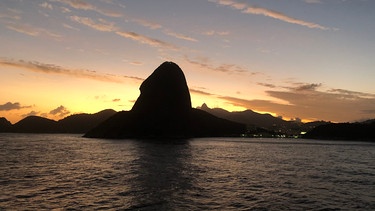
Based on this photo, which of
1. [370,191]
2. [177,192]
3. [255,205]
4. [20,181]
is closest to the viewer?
[255,205]

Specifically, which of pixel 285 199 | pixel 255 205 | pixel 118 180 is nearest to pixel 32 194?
pixel 118 180

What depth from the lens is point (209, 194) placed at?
3541 centimetres

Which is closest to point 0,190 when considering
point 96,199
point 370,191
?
point 96,199

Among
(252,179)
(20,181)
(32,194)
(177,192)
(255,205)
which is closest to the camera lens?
(255,205)

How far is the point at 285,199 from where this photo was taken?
34.0m

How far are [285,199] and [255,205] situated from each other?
4.90 meters

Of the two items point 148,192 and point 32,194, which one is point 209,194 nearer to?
point 148,192

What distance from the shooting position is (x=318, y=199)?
34344mm

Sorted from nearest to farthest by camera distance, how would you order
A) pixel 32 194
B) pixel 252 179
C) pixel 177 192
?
pixel 32 194 → pixel 177 192 → pixel 252 179

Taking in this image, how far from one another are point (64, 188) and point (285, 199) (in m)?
25.4

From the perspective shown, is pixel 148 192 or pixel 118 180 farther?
pixel 118 180

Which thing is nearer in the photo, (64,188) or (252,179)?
(64,188)

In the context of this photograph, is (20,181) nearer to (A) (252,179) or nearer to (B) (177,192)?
(B) (177,192)

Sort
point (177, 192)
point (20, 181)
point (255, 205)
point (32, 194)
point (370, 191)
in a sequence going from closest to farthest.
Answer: point (255, 205) < point (32, 194) < point (177, 192) < point (370, 191) < point (20, 181)
